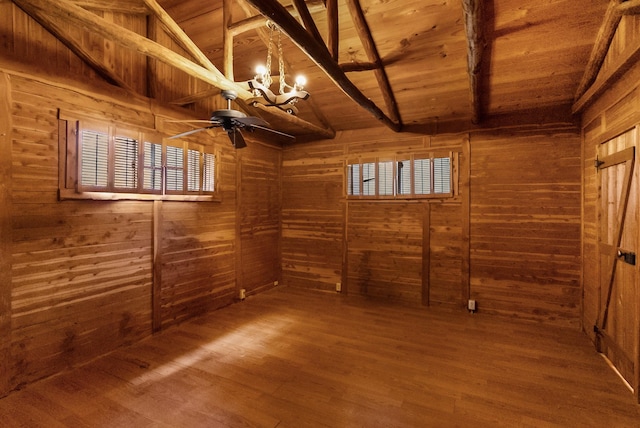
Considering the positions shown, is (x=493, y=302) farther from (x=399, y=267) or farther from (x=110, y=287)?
(x=110, y=287)

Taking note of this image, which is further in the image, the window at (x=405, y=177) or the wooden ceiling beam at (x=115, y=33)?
the window at (x=405, y=177)

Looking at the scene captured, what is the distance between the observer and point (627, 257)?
295 cm

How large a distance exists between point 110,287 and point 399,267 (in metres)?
4.28

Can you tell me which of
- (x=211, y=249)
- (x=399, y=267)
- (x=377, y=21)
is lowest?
(x=399, y=267)

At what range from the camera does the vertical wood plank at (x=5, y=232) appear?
2693 mm

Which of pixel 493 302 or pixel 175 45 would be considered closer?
pixel 175 45

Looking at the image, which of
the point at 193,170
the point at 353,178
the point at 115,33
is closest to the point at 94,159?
the point at 193,170

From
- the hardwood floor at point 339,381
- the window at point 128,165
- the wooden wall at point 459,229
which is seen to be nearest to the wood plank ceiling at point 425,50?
the wooden wall at point 459,229

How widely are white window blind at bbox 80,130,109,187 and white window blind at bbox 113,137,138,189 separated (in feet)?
0.35

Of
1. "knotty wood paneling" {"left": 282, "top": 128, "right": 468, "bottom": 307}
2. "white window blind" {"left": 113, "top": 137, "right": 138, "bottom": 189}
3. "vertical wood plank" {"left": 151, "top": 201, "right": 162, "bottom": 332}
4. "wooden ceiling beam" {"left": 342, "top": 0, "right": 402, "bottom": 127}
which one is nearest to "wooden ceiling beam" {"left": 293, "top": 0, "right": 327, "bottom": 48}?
"wooden ceiling beam" {"left": 342, "top": 0, "right": 402, "bottom": 127}

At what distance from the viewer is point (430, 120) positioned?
5.08 m

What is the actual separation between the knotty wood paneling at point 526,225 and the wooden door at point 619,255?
28.9 inches

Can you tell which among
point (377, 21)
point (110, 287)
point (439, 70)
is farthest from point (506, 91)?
point (110, 287)

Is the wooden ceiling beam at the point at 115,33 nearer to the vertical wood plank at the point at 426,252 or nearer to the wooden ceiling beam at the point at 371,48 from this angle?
the wooden ceiling beam at the point at 371,48
